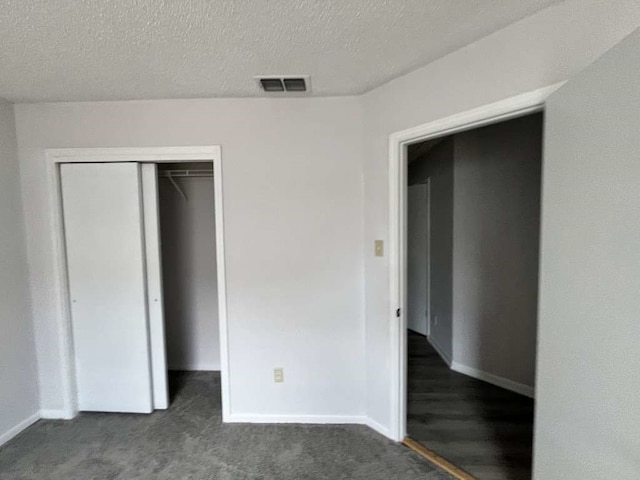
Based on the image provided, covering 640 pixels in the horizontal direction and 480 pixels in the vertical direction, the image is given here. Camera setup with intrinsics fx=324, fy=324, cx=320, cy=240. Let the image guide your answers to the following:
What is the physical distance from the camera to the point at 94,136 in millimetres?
2412

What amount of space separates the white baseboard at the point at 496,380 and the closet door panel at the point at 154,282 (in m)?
2.77

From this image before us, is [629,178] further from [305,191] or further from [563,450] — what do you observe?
[305,191]

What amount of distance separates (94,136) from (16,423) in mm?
2184

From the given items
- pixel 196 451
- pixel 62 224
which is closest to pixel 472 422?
pixel 196 451

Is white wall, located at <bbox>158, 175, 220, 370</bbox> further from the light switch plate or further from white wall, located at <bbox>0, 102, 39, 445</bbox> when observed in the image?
the light switch plate

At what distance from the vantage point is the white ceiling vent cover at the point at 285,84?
2023mm

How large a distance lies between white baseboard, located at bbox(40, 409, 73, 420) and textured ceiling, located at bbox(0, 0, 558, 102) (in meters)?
2.38

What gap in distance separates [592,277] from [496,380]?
7.78ft

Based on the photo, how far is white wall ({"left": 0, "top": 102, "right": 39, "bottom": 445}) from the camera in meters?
2.30

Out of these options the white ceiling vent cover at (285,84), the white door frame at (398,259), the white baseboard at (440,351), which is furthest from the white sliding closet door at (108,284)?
the white baseboard at (440,351)

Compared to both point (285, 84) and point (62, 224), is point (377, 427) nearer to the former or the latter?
point (285, 84)

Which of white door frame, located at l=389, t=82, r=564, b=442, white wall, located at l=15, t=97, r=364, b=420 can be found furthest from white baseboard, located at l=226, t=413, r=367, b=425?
white door frame, located at l=389, t=82, r=564, b=442

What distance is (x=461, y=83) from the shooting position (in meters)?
1.74

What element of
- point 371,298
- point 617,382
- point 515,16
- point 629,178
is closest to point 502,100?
point 515,16
